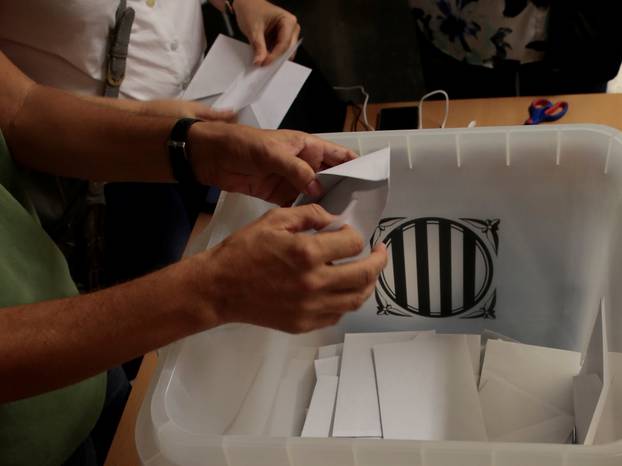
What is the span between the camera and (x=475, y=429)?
683 millimetres

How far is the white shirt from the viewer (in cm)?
80

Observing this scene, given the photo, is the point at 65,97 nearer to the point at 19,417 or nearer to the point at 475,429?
the point at 19,417

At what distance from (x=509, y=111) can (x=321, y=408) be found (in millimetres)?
547

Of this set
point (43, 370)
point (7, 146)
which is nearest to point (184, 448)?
point (43, 370)

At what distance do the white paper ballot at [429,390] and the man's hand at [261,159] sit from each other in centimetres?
26

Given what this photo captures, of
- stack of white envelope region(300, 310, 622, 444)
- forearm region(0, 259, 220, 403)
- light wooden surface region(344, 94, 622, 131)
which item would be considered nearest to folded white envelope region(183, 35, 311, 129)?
light wooden surface region(344, 94, 622, 131)

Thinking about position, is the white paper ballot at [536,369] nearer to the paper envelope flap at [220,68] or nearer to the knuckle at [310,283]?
the knuckle at [310,283]

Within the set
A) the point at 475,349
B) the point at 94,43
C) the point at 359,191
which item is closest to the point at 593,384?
the point at 475,349

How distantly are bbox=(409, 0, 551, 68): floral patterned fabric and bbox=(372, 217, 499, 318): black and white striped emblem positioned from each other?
430mm

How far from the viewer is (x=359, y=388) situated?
740 mm

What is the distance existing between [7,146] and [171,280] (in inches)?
13.2

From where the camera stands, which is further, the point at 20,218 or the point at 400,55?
the point at 400,55

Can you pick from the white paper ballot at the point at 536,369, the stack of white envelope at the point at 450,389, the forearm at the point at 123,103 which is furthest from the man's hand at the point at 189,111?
the white paper ballot at the point at 536,369

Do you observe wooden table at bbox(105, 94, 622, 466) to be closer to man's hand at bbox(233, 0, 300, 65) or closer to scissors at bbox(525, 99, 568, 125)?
scissors at bbox(525, 99, 568, 125)
